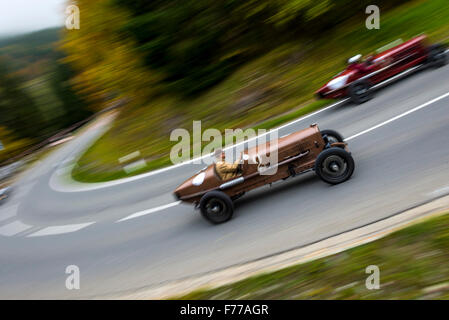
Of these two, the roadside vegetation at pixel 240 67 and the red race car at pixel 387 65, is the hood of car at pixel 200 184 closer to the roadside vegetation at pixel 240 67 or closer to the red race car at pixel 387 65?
the roadside vegetation at pixel 240 67

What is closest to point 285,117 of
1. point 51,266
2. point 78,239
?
point 78,239

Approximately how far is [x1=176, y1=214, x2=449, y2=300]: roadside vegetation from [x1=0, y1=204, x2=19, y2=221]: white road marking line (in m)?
12.2

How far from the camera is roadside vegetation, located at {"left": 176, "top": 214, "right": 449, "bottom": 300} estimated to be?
400 cm

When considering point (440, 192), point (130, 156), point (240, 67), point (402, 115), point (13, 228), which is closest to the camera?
point (440, 192)

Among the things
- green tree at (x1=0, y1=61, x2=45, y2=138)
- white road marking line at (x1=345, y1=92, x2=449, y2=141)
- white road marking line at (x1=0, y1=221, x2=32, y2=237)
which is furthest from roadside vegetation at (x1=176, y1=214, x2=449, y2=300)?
green tree at (x1=0, y1=61, x2=45, y2=138)

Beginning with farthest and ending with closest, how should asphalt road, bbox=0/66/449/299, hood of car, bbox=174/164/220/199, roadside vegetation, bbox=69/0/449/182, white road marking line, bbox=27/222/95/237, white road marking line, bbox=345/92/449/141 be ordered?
roadside vegetation, bbox=69/0/449/182
white road marking line, bbox=27/222/95/237
white road marking line, bbox=345/92/449/141
hood of car, bbox=174/164/220/199
asphalt road, bbox=0/66/449/299

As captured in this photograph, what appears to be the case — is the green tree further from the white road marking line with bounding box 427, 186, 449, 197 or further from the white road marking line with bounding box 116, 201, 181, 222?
the white road marking line with bounding box 427, 186, 449, 197

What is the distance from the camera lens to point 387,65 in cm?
1059

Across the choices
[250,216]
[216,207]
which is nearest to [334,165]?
[250,216]

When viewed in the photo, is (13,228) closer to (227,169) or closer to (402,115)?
(227,169)

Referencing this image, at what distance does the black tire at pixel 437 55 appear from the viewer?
10.4 metres

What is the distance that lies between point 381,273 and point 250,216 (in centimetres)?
365

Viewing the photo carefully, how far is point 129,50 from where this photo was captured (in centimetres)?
1848
